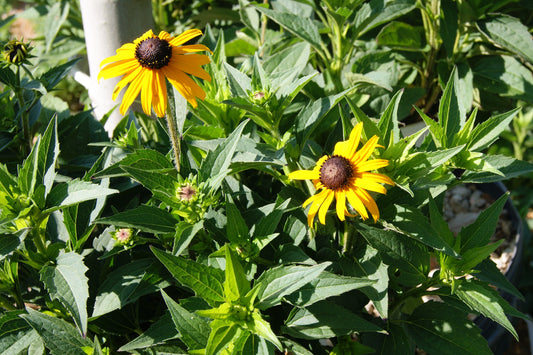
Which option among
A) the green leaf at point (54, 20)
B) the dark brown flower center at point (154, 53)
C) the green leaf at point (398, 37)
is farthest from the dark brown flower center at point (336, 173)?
the green leaf at point (54, 20)

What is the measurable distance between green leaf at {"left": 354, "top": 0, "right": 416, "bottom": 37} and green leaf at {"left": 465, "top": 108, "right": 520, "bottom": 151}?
485 mm

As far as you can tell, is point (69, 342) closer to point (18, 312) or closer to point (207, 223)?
point (18, 312)

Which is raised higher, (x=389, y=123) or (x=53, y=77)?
(x=53, y=77)

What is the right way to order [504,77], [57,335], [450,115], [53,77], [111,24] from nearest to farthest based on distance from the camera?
[57,335], [450,115], [53,77], [111,24], [504,77]

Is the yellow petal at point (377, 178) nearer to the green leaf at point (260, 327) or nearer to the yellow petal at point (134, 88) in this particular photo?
the green leaf at point (260, 327)

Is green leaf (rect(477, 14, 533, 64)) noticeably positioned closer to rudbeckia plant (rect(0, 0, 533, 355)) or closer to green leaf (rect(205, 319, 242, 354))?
rudbeckia plant (rect(0, 0, 533, 355))

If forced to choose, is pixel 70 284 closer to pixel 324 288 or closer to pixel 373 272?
pixel 324 288

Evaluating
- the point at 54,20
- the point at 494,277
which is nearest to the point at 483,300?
the point at 494,277

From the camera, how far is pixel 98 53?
1.32 meters

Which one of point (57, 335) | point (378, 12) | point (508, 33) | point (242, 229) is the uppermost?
point (378, 12)

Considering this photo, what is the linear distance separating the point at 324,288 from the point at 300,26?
75 cm

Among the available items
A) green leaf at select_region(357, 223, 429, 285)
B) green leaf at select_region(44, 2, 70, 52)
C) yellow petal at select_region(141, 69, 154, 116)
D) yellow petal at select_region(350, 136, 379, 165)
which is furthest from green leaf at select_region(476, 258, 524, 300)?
green leaf at select_region(44, 2, 70, 52)

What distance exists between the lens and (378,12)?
1.28m

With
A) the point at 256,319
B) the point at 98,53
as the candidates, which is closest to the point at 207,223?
the point at 256,319
